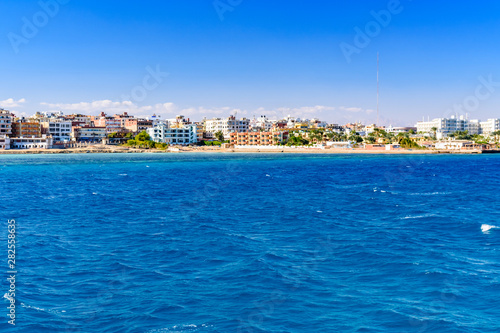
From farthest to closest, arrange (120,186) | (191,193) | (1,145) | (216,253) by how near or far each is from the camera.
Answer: (1,145) < (120,186) < (191,193) < (216,253)

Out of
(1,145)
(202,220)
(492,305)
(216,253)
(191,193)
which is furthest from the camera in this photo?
(1,145)

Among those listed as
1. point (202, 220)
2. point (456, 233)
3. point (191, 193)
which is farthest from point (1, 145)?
point (456, 233)

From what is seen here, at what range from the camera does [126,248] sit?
23.2 metres

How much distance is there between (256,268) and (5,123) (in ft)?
590

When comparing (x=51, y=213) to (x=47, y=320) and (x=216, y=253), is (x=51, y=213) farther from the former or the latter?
(x=47, y=320)

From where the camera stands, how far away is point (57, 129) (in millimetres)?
191750

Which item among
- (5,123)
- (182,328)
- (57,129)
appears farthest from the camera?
(57,129)

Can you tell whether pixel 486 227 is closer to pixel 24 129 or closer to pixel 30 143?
pixel 30 143

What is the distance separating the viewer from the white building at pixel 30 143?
Result: 566 feet

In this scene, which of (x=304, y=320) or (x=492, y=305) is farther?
(x=492, y=305)

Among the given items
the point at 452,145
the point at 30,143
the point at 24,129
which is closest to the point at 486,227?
the point at 452,145

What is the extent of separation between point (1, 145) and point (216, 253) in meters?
168

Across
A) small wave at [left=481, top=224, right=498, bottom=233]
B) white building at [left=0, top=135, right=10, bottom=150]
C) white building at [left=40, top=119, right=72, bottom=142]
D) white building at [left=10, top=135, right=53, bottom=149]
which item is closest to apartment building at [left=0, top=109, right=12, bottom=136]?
white building at [left=10, top=135, right=53, bottom=149]

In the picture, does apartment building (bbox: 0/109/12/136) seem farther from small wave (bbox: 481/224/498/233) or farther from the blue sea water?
small wave (bbox: 481/224/498/233)
